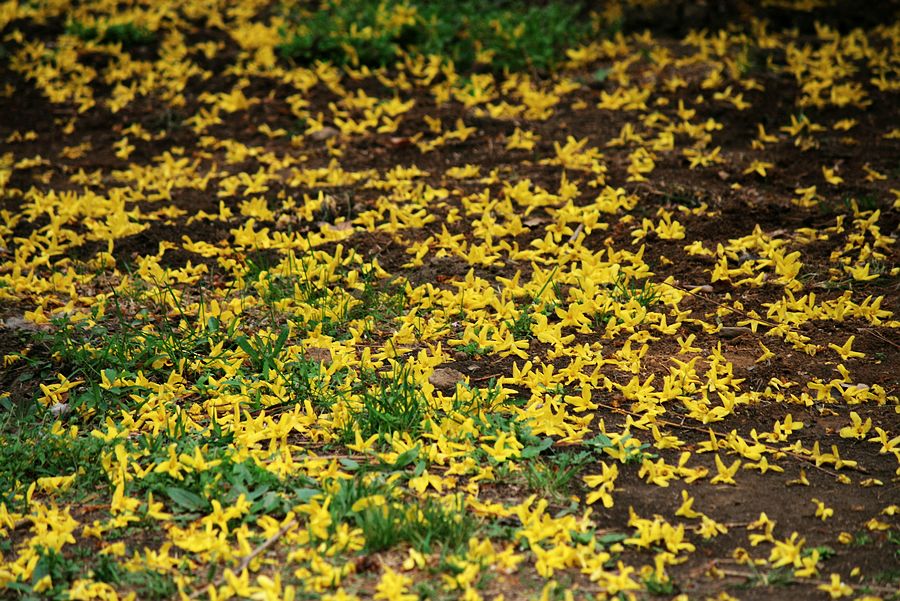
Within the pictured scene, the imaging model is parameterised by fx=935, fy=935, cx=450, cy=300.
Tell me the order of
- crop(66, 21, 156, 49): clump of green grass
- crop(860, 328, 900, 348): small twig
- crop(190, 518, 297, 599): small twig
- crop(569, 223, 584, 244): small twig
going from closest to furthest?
crop(190, 518, 297, 599): small twig → crop(860, 328, 900, 348): small twig → crop(569, 223, 584, 244): small twig → crop(66, 21, 156, 49): clump of green grass

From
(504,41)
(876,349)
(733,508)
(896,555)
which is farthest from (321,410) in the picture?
(504,41)

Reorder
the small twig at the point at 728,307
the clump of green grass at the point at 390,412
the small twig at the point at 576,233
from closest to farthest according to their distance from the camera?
1. the clump of green grass at the point at 390,412
2. the small twig at the point at 728,307
3. the small twig at the point at 576,233

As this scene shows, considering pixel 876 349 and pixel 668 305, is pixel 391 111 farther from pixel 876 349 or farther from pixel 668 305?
pixel 876 349

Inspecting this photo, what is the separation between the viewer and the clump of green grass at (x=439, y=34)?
22.0 ft

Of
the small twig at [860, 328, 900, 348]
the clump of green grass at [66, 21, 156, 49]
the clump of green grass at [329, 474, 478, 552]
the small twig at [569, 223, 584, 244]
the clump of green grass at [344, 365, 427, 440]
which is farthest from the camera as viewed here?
the clump of green grass at [66, 21, 156, 49]

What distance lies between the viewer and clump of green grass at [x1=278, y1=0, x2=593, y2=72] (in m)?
6.69

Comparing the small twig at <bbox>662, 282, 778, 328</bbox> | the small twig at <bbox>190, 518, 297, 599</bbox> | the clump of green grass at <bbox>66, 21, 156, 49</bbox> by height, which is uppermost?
the clump of green grass at <bbox>66, 21, 156, 49</bbox>

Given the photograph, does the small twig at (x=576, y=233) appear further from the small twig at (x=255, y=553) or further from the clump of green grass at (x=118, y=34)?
the clump of green grass at (x=118, y=34)

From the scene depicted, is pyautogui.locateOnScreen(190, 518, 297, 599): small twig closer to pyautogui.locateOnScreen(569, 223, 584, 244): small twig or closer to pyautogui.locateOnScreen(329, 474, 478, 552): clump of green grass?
pyautogui.locateOnScreen(329, 474, 478, 552): clump of green grass

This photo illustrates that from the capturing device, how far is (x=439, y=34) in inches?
273

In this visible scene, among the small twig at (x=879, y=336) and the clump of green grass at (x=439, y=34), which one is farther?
the clump of green grass at (x=439, y=34)

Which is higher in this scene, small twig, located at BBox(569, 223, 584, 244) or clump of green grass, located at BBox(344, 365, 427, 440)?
small twig, located at BBox(569, 223, 584, 244)

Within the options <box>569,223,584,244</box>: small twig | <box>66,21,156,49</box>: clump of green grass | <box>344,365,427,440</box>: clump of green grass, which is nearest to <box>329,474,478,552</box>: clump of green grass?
<box>344,365,427,440</box>: clump of green grass

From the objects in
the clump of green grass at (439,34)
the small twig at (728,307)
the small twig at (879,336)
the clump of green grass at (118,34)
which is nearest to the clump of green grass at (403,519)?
the small twig at (728,307)
